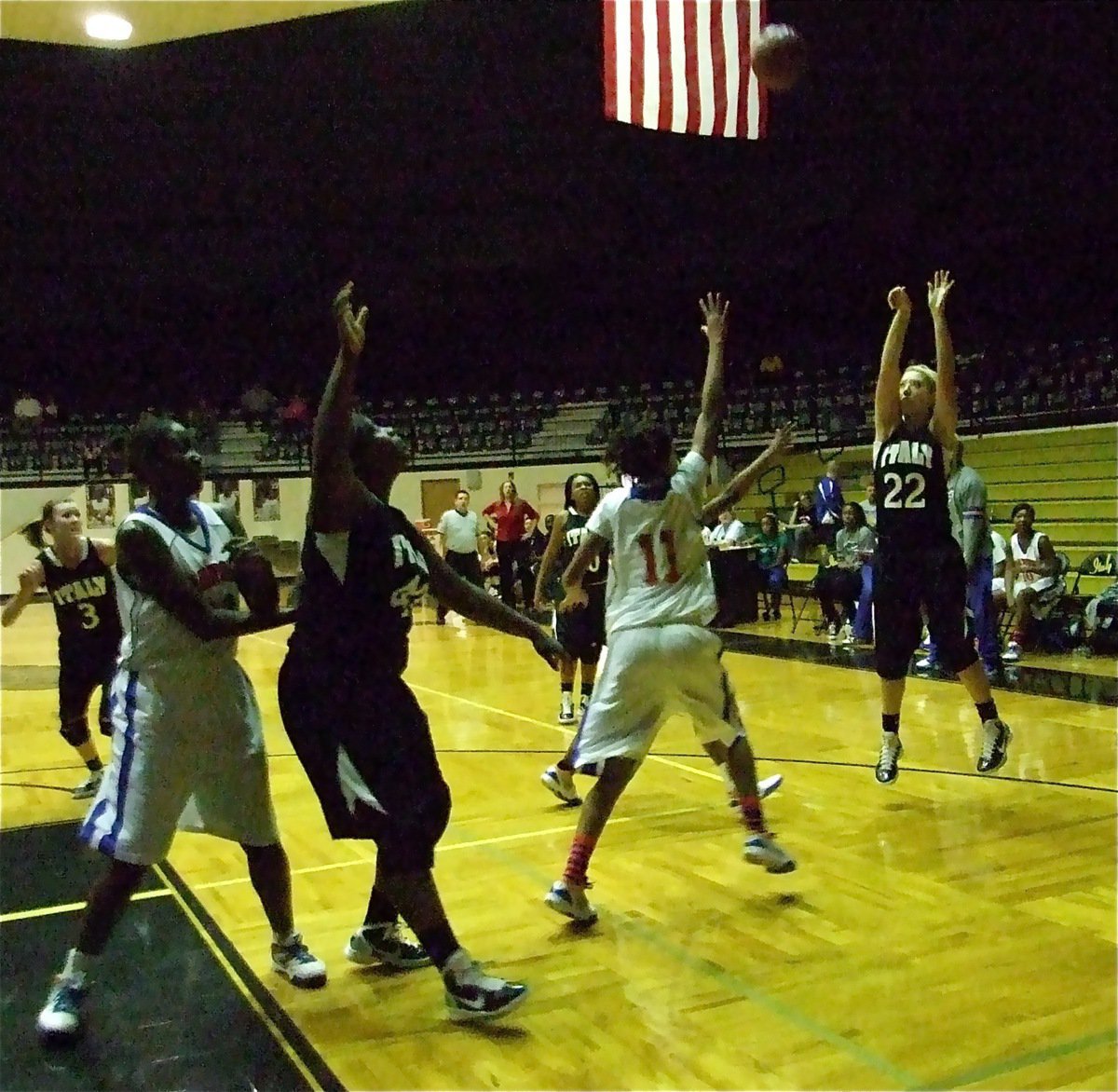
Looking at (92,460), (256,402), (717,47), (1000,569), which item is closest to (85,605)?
(717,47)

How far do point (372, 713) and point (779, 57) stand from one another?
489 centimetres

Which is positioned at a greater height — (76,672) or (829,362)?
(829,362)

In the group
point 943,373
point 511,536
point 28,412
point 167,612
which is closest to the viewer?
point 167,612

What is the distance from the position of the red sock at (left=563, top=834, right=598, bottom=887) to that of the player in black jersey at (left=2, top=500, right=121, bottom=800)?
2.83m

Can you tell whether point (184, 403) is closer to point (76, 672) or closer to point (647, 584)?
point (76, 672)

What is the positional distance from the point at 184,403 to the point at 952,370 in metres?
21.4

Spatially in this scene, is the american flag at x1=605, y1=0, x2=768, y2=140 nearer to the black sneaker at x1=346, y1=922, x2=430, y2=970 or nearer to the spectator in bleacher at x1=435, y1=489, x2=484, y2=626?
the black sneaker at x1=346, y1=922, x2=430, y2=970

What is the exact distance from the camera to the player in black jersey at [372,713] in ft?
9.91

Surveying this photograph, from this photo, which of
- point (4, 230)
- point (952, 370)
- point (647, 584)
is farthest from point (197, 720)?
point (4, 230)

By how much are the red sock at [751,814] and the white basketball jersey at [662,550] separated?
701 mm

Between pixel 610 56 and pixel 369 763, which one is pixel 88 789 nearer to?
pixel 369 763

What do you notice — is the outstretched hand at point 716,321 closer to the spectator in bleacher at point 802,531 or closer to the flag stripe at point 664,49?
the flag stripe at point 664,49

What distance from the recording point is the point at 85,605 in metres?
5.84

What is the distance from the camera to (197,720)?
321 cm
